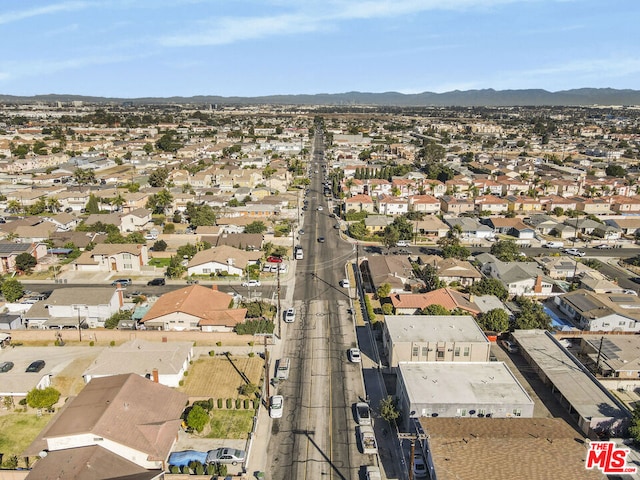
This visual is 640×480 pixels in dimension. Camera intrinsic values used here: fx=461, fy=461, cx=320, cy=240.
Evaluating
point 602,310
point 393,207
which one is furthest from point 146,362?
point 393,207

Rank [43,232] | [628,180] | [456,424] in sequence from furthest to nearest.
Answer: [628,180], [43,232], [456,424]

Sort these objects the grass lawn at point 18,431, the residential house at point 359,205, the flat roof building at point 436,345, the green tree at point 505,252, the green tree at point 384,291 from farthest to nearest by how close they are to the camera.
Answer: the residential house at point 359,205 < the green tree at point 505,252 < the green tree at point 384,291 < the flat roof building at point 436,345 < the grass lawn at point 18,431

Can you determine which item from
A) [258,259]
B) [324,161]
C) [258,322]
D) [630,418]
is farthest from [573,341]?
[324,161]

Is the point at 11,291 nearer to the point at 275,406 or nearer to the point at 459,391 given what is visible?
the point at 275,406

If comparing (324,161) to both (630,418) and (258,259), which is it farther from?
(630,418)

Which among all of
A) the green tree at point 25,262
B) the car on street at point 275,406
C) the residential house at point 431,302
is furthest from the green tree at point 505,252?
the green tree at point 25,262

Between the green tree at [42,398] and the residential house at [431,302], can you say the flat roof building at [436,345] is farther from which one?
the green tree at [42,398]
